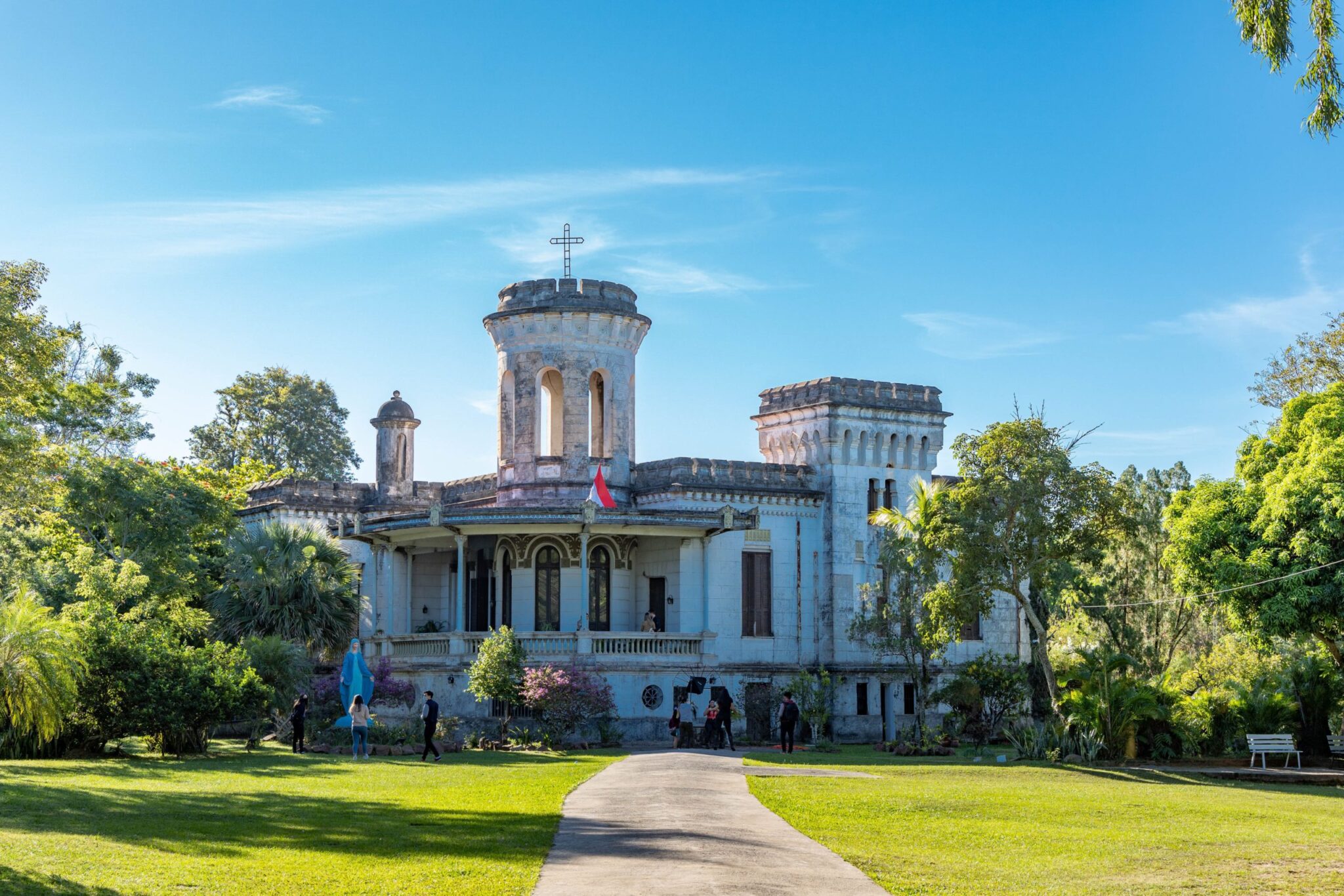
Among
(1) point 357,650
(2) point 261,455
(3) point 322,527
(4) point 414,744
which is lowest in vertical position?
(4) point 414,744

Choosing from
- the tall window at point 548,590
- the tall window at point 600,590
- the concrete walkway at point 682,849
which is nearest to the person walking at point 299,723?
the tall window at point 548,590

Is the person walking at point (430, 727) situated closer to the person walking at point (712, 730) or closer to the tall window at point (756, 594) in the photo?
the person walking at point (712, 730)

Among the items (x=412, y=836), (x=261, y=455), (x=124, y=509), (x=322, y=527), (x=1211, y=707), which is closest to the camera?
(x=412, y=836)

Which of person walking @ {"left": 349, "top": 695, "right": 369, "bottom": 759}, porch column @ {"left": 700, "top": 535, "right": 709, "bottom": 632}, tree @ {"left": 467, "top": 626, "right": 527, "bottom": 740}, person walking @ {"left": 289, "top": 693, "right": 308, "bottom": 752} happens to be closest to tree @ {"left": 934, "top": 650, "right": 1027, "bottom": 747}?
porch column @ {"left": 700, "top": 535, "right": 709, "bottom": 632}

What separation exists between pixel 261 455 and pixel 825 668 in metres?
37.3

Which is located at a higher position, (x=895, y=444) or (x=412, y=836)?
(x=895, y=444)

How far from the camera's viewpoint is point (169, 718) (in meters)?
27.3

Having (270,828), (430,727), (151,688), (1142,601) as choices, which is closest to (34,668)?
(151,688)

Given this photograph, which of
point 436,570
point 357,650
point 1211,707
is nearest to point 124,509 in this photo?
point 436,570

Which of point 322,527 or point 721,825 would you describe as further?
point 322,527

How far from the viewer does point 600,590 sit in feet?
138

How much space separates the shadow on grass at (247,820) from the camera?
14758 mm

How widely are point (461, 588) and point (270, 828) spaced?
21730mm

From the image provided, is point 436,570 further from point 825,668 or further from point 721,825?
point 721,825
